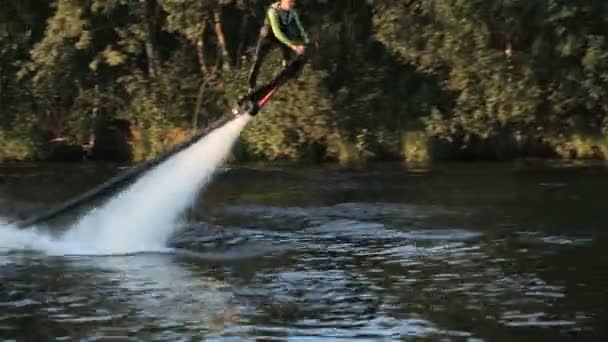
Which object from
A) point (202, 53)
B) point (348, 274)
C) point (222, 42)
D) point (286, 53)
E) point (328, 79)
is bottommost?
point (348, 274)

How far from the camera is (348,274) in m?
16.6

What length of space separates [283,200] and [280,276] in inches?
356

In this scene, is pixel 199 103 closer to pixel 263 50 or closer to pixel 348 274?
pixel 263 50

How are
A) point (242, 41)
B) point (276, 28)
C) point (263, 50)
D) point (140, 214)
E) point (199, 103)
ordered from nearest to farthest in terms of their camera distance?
1. point (276, 28)
2. point (263, 50)
3. point (140, 214)
4. point (199, 103)
5. point (242, 41)

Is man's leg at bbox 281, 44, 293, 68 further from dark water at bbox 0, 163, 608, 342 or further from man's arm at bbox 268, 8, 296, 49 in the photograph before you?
dark water at bbox 0, 163, 608, 342

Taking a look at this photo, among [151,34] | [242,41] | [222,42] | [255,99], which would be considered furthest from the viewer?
[242,41]

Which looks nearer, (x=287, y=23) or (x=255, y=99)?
(x=287, y=23)

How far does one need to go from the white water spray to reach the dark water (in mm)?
556

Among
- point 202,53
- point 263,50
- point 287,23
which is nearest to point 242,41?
point 202,53

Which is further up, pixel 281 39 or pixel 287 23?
pixel 287 23

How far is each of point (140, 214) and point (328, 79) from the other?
1602 centimetres

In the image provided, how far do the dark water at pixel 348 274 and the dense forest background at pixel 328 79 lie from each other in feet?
18.2

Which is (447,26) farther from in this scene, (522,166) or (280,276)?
(280,276)

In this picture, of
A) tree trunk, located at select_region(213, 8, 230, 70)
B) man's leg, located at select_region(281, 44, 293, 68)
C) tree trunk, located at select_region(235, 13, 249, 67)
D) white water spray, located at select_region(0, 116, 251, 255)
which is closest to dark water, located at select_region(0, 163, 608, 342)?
white water spray, located at select_region(0, 116, 251, 255)
